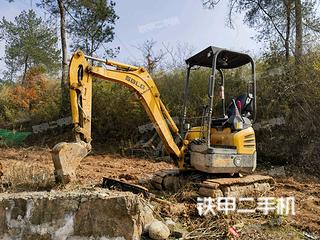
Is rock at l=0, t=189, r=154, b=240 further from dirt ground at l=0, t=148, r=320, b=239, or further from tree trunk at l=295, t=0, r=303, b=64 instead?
tree trunk at l=295, t=0, r=303, b=64

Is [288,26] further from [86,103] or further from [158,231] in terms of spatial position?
[158,231]

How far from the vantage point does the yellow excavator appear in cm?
622

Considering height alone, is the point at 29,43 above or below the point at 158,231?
above

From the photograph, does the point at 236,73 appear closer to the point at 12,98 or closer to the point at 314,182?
the point at 314,182

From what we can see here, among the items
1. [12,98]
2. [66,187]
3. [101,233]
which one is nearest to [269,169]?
[66,187]

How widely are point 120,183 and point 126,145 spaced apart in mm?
6769

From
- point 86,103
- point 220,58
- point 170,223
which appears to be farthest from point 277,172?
→ point 86,103

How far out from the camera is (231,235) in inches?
194

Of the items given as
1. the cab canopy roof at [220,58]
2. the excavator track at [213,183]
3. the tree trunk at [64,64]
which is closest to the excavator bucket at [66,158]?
the excavator track at [213,183]

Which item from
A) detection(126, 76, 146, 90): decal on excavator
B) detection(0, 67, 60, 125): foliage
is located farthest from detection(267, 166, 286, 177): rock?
detection(0, 67, 60, 125): foliage

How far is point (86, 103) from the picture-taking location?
253 inches

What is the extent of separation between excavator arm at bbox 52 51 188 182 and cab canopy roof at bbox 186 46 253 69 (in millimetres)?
936

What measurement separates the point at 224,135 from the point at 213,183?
3.07 feet

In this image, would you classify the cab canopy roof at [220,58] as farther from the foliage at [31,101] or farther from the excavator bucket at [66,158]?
the foliage at [31,101]
